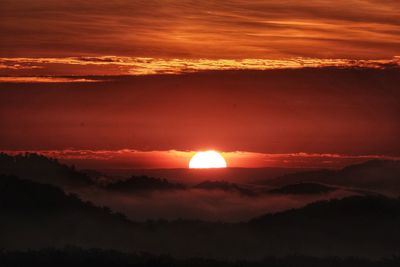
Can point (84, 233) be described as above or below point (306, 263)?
above

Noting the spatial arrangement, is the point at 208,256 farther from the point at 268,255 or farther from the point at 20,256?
the point at 20,256

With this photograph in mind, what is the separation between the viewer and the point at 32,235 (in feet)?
584

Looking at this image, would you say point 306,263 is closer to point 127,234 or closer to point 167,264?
point 167,264

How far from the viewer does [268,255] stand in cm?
17762

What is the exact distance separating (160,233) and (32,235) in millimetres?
27481

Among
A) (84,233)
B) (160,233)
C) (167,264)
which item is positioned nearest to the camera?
(167,264)

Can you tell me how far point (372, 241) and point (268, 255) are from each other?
99.0 ft

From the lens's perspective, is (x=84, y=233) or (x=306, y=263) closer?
(x=306, y=263)

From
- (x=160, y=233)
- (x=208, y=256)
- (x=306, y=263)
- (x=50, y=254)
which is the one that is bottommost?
(x=50, y=254)

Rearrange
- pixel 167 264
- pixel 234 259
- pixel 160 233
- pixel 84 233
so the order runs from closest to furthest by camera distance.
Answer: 1. pixel 167 264
2. pixel 234 259
3. pixel 84 233
4. pixel 160 233

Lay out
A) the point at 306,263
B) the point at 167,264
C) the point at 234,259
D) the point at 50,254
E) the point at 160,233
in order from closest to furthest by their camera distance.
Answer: the point at 50,254 → the point at 167,264 → the point at 306,263 → the point at 234,259 → the point at 160,233

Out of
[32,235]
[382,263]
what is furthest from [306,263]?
[32,235]

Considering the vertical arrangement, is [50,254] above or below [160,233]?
below

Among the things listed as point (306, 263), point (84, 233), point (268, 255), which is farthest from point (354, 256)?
point (84, 233)
